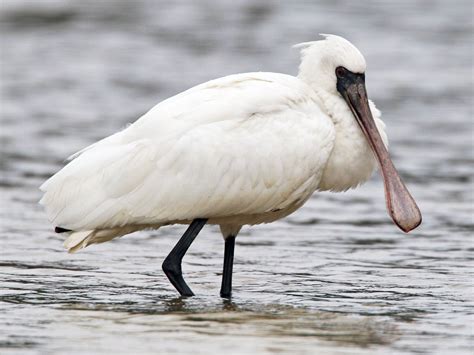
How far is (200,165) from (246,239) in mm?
3567

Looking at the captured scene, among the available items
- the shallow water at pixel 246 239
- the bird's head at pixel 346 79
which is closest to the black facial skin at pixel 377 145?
the bird's head at pixel 346 79

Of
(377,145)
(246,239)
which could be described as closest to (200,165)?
(377,145)

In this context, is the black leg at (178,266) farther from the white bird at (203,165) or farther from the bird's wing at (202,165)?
the bird's wing at (202,165)

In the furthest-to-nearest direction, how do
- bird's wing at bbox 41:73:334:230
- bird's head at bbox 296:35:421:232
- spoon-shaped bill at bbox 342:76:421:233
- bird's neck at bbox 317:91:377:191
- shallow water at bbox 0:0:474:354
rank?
bird's head at bbox 296:35:421:232 → spoon-shaped bill at bbox 342:76:421:233 → bird's neck at bbox 317:91:377:191 → bird's wing at bbox 41:73:334:230 → shallow water at bbox 0:0:474:354

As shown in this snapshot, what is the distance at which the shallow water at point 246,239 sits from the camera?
350 inches

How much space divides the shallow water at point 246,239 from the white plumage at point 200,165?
686 mm

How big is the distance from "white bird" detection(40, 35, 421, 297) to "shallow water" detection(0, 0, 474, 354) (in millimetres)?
661

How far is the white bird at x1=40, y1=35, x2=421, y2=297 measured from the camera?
32.8 feet

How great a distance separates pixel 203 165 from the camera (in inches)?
393

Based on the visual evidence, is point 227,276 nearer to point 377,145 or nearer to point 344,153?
point 344,153

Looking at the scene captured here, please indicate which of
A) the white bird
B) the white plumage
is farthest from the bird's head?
the white plumage

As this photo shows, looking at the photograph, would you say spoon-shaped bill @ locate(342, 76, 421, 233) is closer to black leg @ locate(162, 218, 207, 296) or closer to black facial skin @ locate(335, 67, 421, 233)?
black facial skin @ locate(335, 67, 421, 233)

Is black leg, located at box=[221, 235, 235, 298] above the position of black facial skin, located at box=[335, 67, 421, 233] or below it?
below

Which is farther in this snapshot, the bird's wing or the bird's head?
the bird's head
